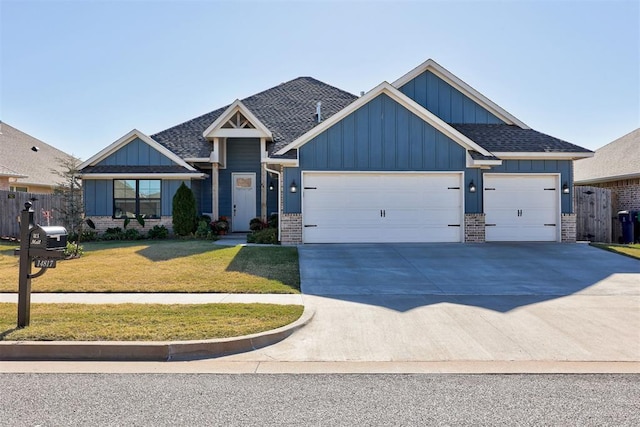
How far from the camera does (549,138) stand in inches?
642

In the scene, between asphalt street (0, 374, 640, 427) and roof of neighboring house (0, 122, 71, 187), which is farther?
roof of neighboring house (0, 122, 71, 187)

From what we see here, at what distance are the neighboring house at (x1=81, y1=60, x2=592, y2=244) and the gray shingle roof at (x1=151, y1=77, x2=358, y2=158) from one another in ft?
0.39

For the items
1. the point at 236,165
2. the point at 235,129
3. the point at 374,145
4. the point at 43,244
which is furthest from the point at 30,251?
the point at 236,165

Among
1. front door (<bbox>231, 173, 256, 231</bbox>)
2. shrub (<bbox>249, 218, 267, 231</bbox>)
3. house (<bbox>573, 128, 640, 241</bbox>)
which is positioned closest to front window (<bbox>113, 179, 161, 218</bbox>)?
front door (<bbox>231, 173, 256, 231</bbox>)

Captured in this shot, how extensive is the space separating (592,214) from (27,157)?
2799 centimetres

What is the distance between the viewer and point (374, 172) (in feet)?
46.1

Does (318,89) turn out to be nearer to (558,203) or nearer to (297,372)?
(558,203)

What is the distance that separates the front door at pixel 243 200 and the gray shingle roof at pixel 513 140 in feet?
28.2

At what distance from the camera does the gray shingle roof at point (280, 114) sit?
712 inches

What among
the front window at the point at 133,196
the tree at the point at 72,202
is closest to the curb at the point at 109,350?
the tree at the point at 72,202

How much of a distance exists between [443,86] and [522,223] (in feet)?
19.7

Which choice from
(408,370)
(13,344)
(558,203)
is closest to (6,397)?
(13,344)

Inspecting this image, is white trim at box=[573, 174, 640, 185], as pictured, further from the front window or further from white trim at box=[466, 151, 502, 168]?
the front window

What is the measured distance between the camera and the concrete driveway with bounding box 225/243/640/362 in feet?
17.6
